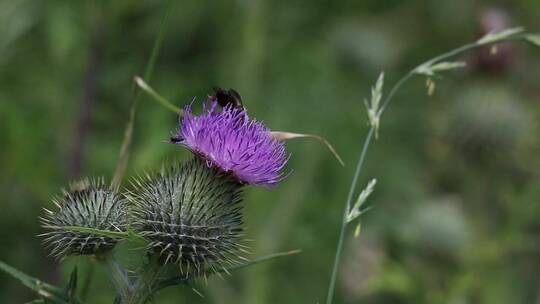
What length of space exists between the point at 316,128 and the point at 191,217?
3753 millimetres

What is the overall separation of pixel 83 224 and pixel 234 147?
41 centimetres

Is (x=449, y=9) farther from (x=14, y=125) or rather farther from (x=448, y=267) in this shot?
(x=14, y=125)

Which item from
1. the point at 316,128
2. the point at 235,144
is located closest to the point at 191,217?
the point at 235,144

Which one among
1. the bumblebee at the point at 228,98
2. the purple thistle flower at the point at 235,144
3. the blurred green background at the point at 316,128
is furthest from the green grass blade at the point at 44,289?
the blurred green background at the point at 316,128

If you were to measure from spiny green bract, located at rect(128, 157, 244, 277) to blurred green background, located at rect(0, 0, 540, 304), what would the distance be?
163 cm

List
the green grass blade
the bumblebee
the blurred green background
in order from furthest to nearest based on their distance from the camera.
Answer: the blurred green background
the bumblebee
the green grass blade

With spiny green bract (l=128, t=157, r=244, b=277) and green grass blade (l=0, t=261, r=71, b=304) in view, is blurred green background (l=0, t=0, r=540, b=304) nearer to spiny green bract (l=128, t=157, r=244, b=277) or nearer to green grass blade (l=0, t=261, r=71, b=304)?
spiny green bract (l=128, t=157, r=244, b=277)

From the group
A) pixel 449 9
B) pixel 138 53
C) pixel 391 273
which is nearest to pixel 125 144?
pixel 391 273

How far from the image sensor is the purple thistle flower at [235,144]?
7.60ft

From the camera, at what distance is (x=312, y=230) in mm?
5176

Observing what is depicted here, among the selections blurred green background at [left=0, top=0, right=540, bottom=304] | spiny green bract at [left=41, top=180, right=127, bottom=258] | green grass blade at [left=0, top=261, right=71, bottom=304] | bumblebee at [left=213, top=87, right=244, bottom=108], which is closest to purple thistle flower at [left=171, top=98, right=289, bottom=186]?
bumblebee at [left=213, top=87, right=244, bottom=108]

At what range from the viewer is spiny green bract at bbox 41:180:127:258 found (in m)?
2.28

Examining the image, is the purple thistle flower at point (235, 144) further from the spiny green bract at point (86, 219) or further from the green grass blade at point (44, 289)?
the green grass blade at point (44, 289)

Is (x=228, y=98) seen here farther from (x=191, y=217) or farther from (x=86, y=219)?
(x=86, y=219)
